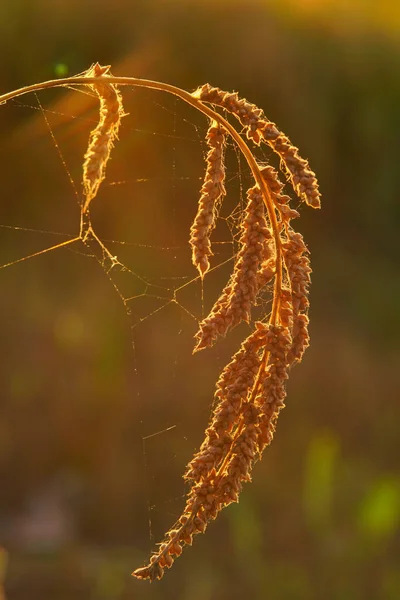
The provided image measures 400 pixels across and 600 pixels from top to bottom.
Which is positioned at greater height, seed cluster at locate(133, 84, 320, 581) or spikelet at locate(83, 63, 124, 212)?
spikelet at locate(83, 63, 124, 212)

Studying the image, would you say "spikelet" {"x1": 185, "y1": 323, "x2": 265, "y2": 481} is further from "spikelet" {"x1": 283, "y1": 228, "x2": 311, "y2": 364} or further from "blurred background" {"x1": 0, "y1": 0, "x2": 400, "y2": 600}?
"blurred background" {"x1": 0, "y1": 0, "x2": 400, "y2": 600}

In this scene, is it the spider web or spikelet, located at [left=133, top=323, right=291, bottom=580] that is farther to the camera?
the spider web

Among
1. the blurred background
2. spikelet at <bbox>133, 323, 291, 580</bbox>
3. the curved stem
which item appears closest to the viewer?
the curved stem

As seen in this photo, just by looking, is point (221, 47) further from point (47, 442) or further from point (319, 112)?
point (47, 442)

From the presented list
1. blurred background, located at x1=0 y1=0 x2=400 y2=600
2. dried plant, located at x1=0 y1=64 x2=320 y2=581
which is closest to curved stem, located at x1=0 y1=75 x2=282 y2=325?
dried plant, located at x1=0 y1=64 x2=320 y2=581

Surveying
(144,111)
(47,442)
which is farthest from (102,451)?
(144,111)

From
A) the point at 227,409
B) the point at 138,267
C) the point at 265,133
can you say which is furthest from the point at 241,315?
the point at 138,267

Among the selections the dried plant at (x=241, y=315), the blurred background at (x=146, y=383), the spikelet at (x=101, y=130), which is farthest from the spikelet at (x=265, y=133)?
the blurred background at (x=146, y=383)

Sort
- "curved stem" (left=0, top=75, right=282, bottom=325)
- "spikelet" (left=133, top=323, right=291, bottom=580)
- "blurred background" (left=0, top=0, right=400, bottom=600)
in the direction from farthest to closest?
1. "blurred background" (left=0, top=0, right=400, bottom=600)
2. "spikelet" (left=133, top=323, right=291, bottom=580)
3. "curved stem" (left=0, top=75, right=282, bottom=325)
